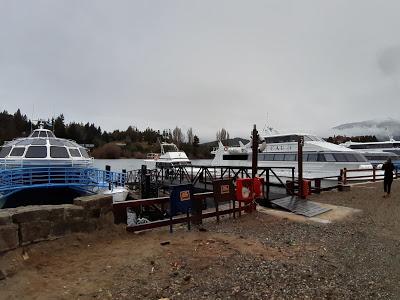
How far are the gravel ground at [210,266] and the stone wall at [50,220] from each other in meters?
0.20

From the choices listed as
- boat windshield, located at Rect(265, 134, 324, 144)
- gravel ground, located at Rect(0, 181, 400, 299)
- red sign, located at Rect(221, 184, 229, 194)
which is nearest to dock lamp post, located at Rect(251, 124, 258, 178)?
red sign, located at Rect(221, 184, 229, 194)

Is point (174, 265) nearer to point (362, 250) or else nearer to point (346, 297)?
point (346, 297)

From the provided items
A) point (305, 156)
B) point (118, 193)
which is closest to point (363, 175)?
point (305, 156)

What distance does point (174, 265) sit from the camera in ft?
21.6

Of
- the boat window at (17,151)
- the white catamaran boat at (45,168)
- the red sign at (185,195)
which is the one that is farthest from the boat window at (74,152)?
the red sign at (185,195)

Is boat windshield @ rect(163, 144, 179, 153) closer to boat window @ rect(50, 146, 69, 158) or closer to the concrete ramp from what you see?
boat window @ rect(50, 146, 69, 158)

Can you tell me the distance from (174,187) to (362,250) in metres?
4.75

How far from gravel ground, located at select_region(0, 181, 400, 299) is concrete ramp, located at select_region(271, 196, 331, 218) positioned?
297 cm

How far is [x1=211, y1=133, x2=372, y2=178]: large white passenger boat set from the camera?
29.1 m

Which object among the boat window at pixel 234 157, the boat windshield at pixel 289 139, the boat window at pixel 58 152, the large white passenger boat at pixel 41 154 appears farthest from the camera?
the boat window at pixel 234 157

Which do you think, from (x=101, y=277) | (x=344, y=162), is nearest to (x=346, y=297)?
(x=101, y=277)

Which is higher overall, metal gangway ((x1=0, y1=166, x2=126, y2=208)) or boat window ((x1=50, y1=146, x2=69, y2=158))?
boat window ((x1=50, y1=146, x2=69, y2=158))

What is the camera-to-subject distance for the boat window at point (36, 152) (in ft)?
56.7

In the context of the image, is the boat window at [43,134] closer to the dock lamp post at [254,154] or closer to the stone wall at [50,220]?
the dock lamp post at [254,154]
